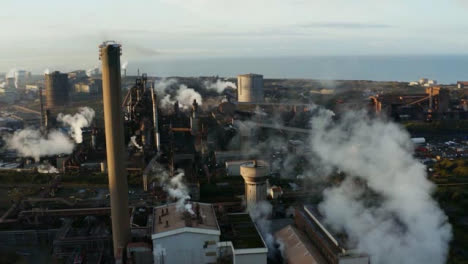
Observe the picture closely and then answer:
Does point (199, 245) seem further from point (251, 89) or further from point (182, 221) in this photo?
point (251, 89)

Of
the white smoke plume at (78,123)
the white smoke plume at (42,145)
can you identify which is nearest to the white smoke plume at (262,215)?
the white smoke plume at (42,145)

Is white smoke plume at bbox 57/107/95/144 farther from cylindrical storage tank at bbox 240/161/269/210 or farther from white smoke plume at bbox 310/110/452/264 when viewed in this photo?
white smoke plume at bbox 310/110/452/264

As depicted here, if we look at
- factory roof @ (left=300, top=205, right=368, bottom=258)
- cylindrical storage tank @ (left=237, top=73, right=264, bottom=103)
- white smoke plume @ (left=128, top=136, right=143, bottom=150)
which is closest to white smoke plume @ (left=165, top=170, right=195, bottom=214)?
factory roof @ (left=300, top=205, right=368, bottom=258)

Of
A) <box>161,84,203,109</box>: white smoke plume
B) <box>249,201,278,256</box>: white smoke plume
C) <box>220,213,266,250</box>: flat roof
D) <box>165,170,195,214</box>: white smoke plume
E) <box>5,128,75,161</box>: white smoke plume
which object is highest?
<box>161,84,203,109</box>: white smoke plume

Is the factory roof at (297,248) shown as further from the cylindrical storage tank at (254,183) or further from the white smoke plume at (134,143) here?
the white smoke plume at (134,143)

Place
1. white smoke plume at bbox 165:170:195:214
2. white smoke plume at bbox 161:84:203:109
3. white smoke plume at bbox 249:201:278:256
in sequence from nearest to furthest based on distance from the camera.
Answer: white smoke plume at bbox 165:170:195:214 < white smoke plume at bbox 249:201:278:256 < white smoke plume at bbox 161:84:203:109

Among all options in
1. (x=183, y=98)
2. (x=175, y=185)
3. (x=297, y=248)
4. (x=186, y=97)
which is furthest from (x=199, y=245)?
(x=186, y=97)

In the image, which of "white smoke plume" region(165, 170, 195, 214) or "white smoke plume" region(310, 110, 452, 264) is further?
"white smoke plume" region(165, 170, 195, 214)
